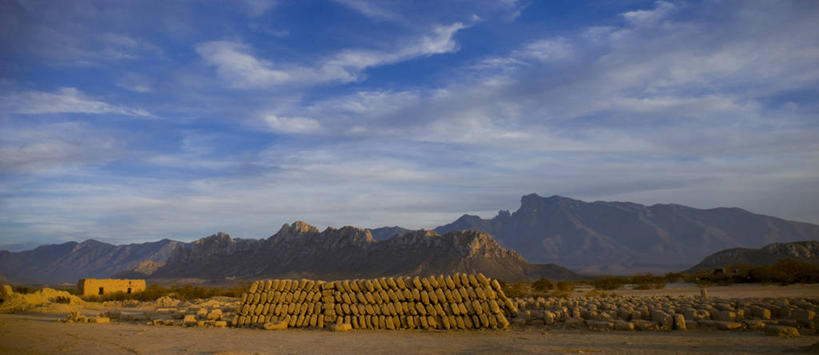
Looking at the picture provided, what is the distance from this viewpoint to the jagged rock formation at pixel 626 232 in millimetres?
127438

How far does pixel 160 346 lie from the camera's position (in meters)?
12.5

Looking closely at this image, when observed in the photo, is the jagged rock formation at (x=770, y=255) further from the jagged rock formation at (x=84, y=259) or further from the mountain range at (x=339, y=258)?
the jagged rock formation at (x=84, y=259)

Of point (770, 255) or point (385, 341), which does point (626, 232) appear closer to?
point (770, 255)

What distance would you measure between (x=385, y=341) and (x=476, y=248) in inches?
2264

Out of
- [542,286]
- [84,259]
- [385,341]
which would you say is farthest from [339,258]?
A: [84,259]

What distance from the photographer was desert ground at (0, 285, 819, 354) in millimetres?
10602

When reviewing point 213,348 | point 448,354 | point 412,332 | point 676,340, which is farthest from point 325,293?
point 676,340

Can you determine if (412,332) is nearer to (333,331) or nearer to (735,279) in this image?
(333,331)

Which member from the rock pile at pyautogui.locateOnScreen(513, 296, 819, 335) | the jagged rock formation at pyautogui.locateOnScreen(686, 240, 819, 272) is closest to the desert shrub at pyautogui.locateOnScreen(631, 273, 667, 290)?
the jagged rock formation at pyautogui.locateOnScreen(686, 240, 819, 272)

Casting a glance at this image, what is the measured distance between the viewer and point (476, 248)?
2719 inches

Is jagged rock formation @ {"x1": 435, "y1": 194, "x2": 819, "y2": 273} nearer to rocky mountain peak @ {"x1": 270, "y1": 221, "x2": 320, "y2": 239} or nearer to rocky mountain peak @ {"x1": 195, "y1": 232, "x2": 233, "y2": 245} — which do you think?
rocky mountain peak @ {"x1": 270, "y1": 221, "x2": 320, "y2": 239}

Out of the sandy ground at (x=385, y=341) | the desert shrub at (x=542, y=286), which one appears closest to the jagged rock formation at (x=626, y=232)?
the desert shrub at (x=542, y=286)

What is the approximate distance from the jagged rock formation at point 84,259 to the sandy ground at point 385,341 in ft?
413

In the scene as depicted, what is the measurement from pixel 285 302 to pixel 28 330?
7.48m
